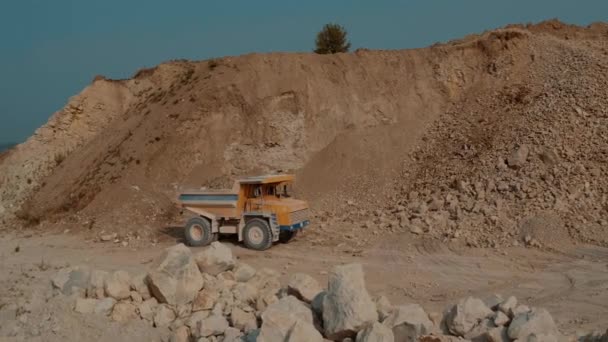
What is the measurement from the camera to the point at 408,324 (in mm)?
5453

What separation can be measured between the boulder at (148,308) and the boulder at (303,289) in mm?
1642

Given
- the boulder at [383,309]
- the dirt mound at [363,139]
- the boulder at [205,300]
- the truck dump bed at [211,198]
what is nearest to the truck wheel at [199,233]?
the truck dump bed at [211,198]

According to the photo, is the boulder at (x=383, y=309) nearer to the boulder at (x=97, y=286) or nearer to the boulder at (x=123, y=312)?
the boulder at (x=123, y=312)

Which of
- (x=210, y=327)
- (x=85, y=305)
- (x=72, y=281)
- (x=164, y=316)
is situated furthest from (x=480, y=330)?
(x=72, y=281)

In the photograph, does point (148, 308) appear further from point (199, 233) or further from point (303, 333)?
point (199, 233)

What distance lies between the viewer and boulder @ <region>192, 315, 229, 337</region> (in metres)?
6.25

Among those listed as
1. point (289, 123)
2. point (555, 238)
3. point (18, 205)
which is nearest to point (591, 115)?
point (555, 238)

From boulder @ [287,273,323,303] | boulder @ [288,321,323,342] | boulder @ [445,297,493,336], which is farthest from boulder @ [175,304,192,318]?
boulder @ [445,297,493,336]

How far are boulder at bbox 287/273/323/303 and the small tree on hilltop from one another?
18950 millimetres

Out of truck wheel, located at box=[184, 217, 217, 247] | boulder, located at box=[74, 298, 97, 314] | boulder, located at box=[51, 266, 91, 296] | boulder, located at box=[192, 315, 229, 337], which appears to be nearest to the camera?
boulder, located at box=[192, 315, 229, 337]

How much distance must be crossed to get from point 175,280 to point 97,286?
1.03 meters

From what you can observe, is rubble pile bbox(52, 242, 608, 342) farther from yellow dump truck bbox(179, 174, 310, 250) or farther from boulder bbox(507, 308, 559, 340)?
yellow dump truck bbox(179, 174, 310, 250)

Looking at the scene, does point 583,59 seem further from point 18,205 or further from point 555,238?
point 18,205

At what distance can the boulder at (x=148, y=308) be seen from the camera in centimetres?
676
